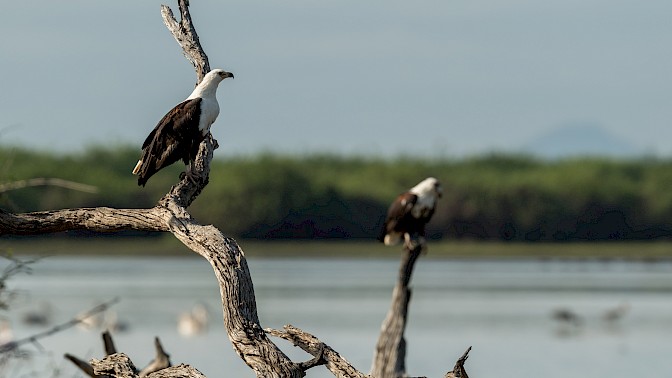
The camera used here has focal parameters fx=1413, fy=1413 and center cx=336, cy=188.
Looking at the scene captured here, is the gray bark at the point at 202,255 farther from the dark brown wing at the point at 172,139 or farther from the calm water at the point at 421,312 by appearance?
the calm water at the point at 421,312

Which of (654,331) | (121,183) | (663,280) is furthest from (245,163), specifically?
(654,331)

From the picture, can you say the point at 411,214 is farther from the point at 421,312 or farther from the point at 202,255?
the point at 421,312

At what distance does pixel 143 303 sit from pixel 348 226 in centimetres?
1971

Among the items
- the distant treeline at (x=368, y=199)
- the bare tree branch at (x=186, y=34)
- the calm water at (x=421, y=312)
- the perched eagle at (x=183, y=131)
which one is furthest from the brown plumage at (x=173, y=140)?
the distant treeline at (x=368, y=199)

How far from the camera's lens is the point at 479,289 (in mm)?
31500

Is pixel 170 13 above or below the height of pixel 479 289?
above

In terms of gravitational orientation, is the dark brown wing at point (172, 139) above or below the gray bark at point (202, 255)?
above

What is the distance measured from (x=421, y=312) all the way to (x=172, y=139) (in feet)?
64.0

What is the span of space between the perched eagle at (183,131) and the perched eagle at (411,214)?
12.3ft

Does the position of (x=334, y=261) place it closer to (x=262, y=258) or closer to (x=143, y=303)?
(x=262, y=258)

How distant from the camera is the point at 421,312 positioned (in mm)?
25328

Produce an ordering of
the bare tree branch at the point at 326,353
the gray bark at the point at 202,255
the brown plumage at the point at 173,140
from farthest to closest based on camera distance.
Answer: the brown plumage at the point at 173,140 → the bare tree branch at the point at 326,353 → the gray bark at the point at 202,255

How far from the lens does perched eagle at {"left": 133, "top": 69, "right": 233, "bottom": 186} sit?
240 inches

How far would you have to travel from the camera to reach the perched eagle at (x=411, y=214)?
9945mm
